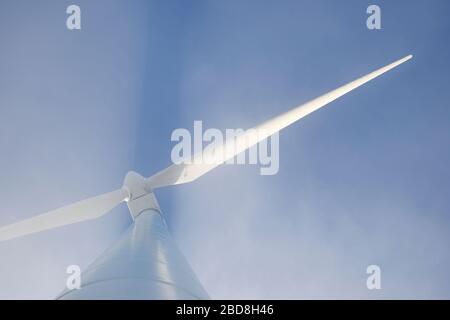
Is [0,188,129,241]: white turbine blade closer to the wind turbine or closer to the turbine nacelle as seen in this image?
the wind turbine

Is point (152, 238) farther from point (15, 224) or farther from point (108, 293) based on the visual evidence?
point (15, 224)

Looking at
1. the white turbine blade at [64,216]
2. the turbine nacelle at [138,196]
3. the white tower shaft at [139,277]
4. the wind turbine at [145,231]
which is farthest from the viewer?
the turbine nacelle at [138,196]

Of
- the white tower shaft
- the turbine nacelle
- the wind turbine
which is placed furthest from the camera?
the turbine nacelle

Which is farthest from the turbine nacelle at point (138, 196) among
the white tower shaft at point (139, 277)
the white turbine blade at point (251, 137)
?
the white tower shaft at point (139, 277)

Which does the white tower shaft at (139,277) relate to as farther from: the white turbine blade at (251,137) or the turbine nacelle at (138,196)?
the turbine nacelle at (138,196)

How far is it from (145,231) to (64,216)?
6.15 m

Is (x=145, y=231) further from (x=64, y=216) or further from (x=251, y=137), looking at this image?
(x=64, y=216)

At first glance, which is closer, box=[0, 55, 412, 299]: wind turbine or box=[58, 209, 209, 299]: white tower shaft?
box=[58, 209, 209, 299]: white tower shaft

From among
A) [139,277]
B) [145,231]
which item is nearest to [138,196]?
[145,231]

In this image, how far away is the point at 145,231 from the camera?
11.8 meters

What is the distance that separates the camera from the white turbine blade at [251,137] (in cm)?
1602

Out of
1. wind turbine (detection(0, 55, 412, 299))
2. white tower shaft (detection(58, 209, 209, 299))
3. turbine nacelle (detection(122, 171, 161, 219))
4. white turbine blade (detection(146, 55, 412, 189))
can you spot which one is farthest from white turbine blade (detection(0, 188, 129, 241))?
white tower shaft (detection(58, 209, 209, 299))

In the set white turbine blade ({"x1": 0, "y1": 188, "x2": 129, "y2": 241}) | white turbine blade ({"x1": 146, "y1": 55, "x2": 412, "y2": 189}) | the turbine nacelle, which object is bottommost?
white turbine blade ({"x1": 0, "y1": 188, "x2": 129, "y2": 241})

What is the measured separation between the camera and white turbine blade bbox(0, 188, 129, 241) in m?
16.0
